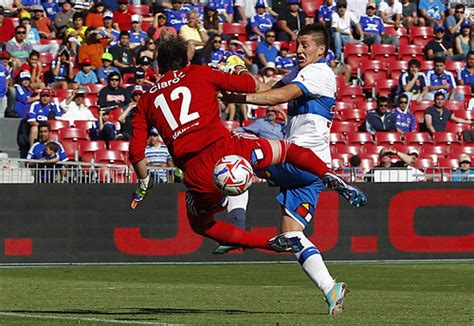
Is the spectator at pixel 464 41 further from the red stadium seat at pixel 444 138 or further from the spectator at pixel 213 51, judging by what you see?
the spectator at pixel 213 51

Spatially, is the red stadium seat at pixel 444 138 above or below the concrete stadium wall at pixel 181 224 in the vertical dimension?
above

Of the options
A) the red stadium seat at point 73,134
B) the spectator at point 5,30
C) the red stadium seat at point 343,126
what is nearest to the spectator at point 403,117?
the red stadium seat at point 343,126

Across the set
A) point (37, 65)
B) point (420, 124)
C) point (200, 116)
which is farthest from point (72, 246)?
point (200, 116)

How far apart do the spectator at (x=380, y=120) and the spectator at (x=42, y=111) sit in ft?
21.1

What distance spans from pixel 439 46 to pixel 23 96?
1049cm

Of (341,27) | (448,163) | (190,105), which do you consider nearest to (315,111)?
(190,105)

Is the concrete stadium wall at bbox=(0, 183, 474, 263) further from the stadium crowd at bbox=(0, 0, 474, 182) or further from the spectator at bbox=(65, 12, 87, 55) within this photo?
the spectator at bbox=(65, 12, 87, 55)

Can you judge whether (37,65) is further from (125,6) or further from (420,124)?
(420,124)

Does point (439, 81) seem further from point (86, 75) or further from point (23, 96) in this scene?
point (23, 96)

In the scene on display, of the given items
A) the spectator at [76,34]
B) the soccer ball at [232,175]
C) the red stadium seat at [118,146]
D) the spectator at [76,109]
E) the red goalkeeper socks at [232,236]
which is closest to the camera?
the soccer ball at [232,175]

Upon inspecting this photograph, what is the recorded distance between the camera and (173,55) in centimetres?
1011

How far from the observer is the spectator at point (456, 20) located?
28530 mm

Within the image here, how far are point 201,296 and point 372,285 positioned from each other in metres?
2.97

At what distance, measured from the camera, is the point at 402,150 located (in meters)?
23.6
